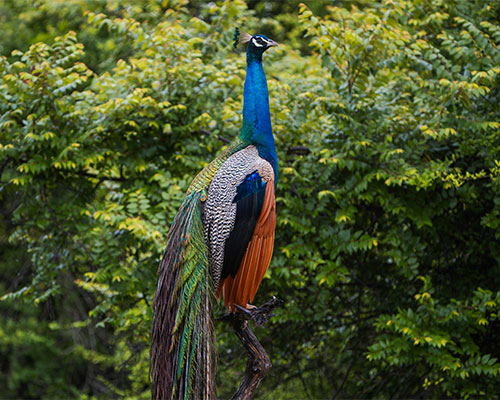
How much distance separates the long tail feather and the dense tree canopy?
43.9 inches

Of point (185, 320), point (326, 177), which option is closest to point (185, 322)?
point (185, 320)

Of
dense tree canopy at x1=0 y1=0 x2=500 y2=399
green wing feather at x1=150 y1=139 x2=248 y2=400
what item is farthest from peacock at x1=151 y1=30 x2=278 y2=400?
dense tree canopy at x1=0 y1=0 x2=500 y2=399

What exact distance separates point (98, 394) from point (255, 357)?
5.52 m

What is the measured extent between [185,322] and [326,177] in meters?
1.76

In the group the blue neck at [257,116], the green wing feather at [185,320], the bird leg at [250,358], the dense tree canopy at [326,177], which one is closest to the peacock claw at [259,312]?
the bird leg at [250,358]

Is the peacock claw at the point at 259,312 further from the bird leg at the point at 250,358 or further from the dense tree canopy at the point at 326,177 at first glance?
the dense tree canopy at the point at 326,177

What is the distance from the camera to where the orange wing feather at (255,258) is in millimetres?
2598

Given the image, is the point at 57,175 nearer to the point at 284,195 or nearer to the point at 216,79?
the point at 216,79

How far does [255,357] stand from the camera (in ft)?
8.80

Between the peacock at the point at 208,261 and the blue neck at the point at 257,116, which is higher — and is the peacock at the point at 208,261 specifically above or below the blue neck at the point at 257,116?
below

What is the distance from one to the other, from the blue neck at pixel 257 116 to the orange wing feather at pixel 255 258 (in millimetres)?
233

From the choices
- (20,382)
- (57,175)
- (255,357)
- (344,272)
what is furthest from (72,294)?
(255,357)

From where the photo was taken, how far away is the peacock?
7.90 feet

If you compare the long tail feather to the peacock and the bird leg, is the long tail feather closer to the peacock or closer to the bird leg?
the peacock
